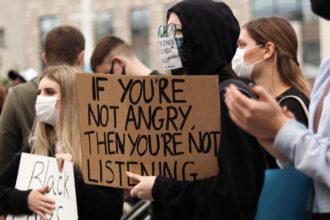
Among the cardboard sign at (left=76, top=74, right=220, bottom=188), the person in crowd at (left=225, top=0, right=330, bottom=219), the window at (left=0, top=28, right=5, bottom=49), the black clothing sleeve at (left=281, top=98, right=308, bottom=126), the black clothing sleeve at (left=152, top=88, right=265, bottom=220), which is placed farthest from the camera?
the window at (left=0, top=28, right=5, bottom=49)

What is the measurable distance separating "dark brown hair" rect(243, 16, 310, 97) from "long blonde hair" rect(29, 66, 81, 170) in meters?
1.14

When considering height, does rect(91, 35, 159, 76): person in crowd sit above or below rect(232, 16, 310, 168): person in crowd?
below

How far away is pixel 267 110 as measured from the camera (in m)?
2.83

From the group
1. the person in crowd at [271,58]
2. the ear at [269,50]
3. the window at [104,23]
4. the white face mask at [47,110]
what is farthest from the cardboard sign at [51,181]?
the window at [104,23]

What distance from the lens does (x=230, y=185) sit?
10.7ft

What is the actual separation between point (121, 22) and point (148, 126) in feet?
158

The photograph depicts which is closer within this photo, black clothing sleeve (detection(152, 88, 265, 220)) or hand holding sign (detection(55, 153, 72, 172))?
black clothing sleeve (detection(152, 88, 265, 220))

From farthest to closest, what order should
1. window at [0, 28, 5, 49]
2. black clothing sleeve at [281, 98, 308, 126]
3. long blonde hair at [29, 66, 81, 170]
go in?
window at [0, 28, 5, 49] → long blonde hair at [29, 66, 81, 170] → black clothing sleeve at [281, 98, 308, 126]

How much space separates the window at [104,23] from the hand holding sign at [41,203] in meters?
46.6

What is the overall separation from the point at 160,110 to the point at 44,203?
117 cm

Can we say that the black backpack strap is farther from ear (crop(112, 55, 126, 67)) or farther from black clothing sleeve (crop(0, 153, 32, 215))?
ear (crop(112, 55, 126, 67))

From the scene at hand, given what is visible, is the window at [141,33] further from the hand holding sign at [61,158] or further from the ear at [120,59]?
the hand holding sign at [61,158]

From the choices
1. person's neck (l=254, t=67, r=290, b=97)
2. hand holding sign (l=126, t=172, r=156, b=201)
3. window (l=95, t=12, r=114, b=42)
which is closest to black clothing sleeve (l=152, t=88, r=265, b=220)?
hand holding sign (l=126, t=172, r=156, b=201)

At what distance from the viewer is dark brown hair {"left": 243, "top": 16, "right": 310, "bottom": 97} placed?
4.98 metres
